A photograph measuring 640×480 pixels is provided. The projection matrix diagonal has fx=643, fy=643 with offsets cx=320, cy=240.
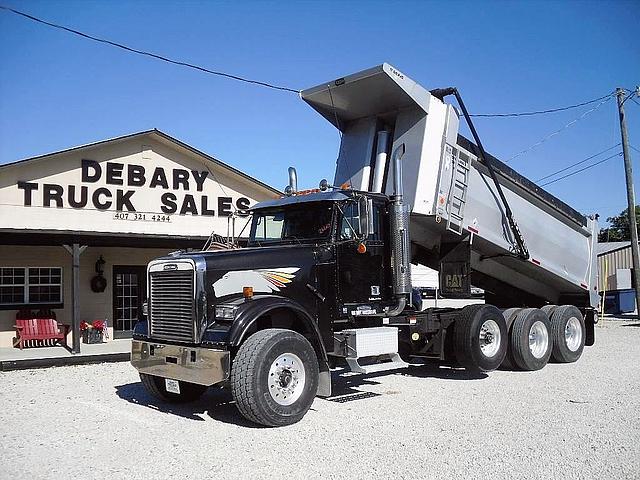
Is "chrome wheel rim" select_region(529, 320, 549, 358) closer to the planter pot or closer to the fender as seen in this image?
the fender

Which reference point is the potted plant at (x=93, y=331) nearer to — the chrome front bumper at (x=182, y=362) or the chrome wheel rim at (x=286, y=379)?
Answer: the chrome front bumper at (x=182, y=362)

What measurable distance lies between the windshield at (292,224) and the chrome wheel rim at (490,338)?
3524 mm

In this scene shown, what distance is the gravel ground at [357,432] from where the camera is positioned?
5352 millimetres

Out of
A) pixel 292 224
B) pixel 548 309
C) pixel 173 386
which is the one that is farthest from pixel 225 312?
pixel 548 309

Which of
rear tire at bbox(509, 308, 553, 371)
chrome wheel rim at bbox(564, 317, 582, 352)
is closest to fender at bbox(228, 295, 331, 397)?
rear tire at bbox(509, 308, 553, 371)

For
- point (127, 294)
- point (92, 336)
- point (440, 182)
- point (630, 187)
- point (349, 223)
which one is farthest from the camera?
point (630, 187)

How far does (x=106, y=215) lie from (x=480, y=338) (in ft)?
33.0

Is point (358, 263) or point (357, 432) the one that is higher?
point (358, 263)

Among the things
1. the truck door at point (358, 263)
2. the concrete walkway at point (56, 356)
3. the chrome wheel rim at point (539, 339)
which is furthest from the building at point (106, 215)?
the chrome wheel rim at point (539, 339)

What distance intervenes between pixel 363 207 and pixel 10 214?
397 inches

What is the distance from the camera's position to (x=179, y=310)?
7.24 m

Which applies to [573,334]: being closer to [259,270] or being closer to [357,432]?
[357,432]

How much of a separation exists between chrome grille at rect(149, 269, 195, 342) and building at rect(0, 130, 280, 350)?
20.6ft

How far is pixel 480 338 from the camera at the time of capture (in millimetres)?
9961
